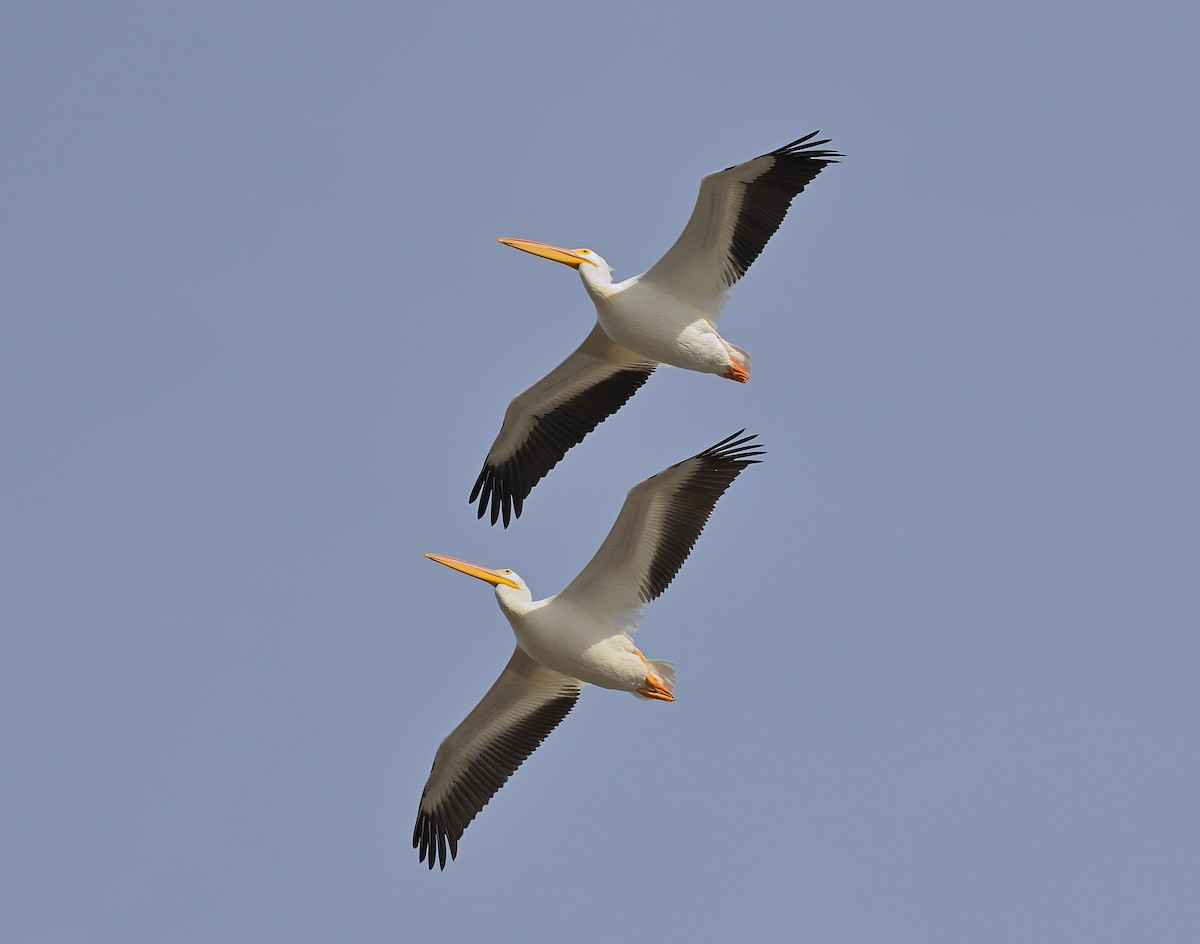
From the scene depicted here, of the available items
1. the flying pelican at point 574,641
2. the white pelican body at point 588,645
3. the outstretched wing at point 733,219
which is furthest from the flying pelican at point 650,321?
the white pelican body at point 588,645

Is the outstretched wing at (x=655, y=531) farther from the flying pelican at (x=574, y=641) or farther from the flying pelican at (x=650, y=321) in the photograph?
the flying pelican at (x=650, y=321)

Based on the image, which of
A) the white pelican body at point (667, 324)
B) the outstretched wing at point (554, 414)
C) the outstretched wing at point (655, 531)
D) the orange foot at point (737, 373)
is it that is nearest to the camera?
the outstretched wing at point (655, 531)

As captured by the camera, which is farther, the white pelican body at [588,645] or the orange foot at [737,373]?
the orange foot at [737,373]

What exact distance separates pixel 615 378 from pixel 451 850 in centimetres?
Result: 365

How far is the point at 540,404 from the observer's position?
55.5 feet

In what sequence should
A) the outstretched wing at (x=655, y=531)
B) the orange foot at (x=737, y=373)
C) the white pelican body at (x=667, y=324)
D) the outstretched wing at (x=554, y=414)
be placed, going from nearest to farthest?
the outstretched wing at (x=655, y=531) → the white pelican body at (x=667, y=324) → the orange foot at (x=737, y=373) → the outstretched wing at (x=554, y=414)

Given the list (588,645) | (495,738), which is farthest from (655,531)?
(495,738)

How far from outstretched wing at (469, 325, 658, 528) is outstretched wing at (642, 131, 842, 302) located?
1.05 meters

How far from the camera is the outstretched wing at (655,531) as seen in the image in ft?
47.8

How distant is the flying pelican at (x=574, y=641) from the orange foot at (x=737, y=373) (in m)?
1.38

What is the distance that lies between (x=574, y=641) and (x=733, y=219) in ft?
10.0

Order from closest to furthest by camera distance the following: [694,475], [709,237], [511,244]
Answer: [694,475] < [709,237] < [511,244]

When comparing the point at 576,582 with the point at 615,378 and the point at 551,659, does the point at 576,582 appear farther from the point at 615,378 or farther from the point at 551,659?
the point at 615,378

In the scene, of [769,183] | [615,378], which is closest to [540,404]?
[615,378]
